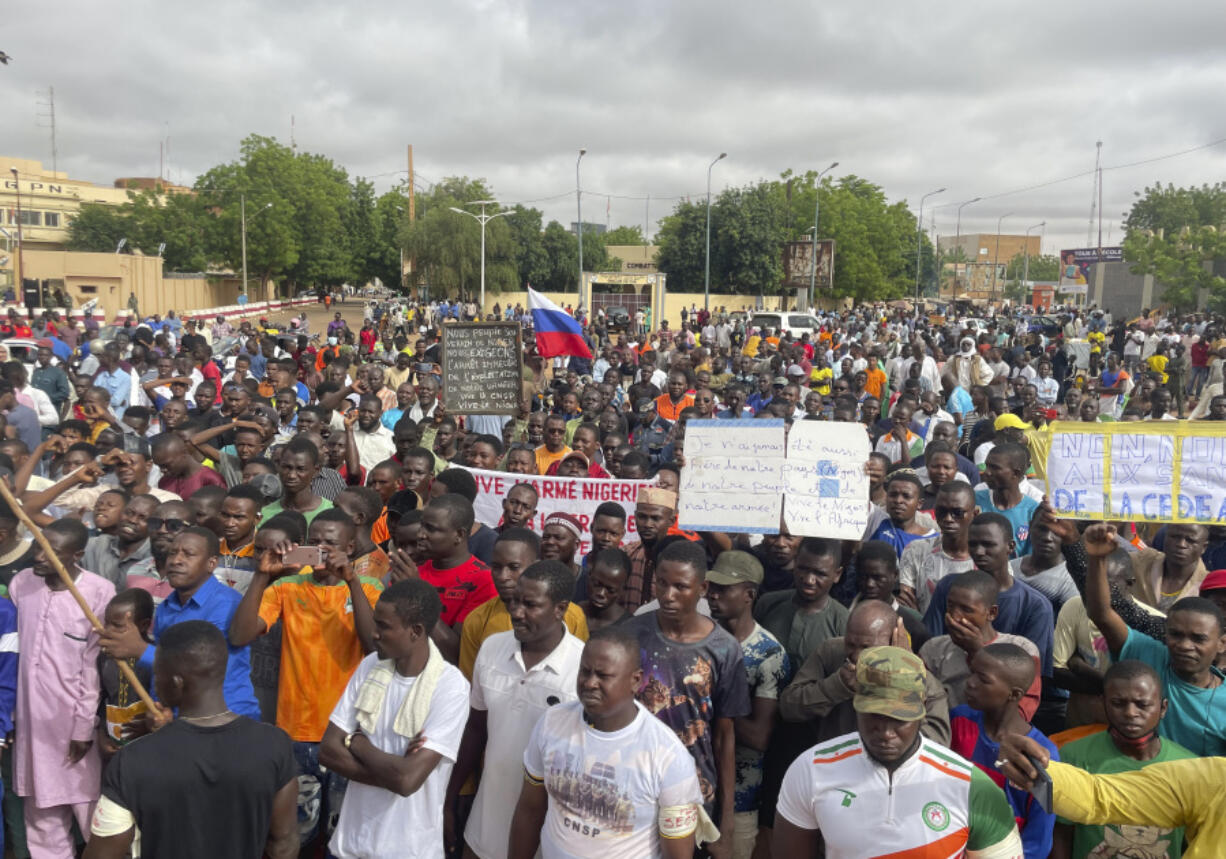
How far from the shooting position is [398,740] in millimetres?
3271

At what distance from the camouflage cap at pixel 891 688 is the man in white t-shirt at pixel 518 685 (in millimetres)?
1200

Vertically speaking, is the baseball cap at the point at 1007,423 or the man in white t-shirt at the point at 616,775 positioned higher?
the baseball cap at the point at 1007,423

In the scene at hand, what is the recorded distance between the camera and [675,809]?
294 centimetres

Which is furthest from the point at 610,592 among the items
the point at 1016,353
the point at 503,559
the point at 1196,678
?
the point at 1016,353

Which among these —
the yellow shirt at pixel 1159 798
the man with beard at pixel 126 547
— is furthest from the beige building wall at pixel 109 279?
the yellow shirt at pixel 1159 798

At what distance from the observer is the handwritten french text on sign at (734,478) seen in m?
5.00

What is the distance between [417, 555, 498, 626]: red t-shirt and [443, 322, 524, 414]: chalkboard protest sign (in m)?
4.30

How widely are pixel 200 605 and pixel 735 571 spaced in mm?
2399

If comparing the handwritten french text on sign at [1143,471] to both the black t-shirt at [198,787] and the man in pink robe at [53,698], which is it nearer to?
the black t-shirt at [198,787]

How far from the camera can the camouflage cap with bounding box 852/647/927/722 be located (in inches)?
105

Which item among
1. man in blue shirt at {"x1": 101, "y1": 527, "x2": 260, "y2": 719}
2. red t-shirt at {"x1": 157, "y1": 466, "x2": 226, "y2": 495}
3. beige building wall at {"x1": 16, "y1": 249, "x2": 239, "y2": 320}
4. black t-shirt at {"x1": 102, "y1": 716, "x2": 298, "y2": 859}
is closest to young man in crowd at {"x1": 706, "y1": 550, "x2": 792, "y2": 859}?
black t-shirt at {"x1": 102, "y1": 716, "x2": 298, "y2": 859}

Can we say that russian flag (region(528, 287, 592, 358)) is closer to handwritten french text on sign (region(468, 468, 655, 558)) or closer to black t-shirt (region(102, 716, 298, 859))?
handwritten french text on sign (region(468, 468, 655, 558))

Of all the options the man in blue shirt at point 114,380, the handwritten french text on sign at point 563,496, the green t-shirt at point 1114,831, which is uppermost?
the man in blue shirt at point 114,380

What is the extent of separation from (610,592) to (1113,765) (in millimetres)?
2086
